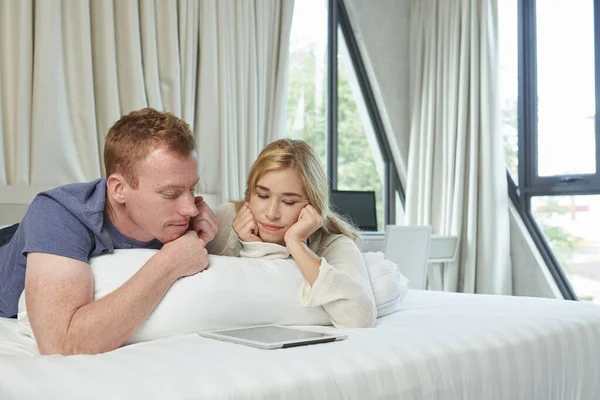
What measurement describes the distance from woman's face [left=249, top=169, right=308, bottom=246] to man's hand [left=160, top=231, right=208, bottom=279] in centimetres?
32

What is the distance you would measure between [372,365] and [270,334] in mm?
228

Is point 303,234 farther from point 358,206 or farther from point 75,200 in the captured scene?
point 358,206

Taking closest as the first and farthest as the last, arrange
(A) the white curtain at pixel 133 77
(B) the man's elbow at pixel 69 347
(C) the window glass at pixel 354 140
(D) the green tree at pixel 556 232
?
(B) the man's elbow at pixel 69 347 → (A) the white curtain at pixel 133 77 → (D) the green tree at pixel 556 232 → (C) the window glass at pixel 354 140

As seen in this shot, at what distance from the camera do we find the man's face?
1455 millimetres

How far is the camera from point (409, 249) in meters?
3.61

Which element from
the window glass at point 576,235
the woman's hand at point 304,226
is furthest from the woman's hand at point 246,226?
the window glass at point 576,235

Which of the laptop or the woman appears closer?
the woman

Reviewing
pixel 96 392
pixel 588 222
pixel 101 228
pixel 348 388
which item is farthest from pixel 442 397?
pixel 588 222

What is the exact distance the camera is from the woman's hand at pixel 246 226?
1798 millimetres

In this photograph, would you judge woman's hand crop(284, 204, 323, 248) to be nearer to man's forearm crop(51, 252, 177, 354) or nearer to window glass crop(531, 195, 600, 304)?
man's forearm crop(51, 252, 177, 354)

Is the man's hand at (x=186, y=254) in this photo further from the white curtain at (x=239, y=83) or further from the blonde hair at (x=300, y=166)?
the white curtain at (x=239, y=83)

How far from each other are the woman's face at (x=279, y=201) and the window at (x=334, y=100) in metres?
2.95

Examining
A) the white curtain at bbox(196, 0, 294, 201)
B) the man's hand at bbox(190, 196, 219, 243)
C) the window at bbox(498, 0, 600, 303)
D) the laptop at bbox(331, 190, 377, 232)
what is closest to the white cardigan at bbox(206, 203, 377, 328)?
the man's hand at bbox(190, 196, 219, 243)

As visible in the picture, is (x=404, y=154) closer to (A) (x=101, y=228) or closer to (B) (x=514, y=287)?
(B) (x=514, y=287)
